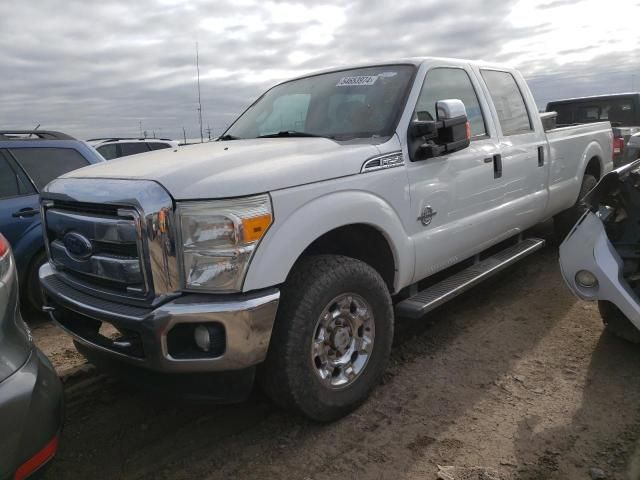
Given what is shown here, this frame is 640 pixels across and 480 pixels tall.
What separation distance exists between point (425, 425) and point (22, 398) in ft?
6.47

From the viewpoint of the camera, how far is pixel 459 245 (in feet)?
12.4

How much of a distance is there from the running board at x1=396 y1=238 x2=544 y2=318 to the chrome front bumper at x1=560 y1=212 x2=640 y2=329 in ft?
2.29

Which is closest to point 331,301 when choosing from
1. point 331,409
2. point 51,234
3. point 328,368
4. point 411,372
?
point 328,368

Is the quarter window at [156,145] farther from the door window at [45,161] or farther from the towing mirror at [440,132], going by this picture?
the towing mirror at [440,132]

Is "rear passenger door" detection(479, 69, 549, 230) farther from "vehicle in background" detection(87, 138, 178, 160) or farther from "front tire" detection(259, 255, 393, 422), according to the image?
"vehicle in background" detection(87, 138, 178, 160)

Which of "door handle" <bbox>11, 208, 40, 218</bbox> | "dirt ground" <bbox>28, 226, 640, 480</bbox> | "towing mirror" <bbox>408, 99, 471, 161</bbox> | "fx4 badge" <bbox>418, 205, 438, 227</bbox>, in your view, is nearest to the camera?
"dirt ground" <bbox>28, 226, 640, 480</bbox>

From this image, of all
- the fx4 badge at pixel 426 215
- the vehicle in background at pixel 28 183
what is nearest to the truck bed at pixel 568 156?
the fx4 badge at pixel 426 215

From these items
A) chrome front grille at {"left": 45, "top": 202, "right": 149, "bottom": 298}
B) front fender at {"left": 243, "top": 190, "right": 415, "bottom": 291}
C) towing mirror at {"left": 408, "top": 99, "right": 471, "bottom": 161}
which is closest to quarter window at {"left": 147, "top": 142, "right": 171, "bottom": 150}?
chrome front grille at {"left": 45, "top": 202, "right": 149, "bottom": 298}

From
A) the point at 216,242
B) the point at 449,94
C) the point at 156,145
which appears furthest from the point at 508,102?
the point at 156,145

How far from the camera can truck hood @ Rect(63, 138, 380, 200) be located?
242 cm

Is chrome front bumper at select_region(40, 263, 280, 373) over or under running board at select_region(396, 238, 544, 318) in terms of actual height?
over

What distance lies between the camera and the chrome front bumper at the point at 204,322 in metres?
2.33

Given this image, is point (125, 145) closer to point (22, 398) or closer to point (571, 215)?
point (571, 215)

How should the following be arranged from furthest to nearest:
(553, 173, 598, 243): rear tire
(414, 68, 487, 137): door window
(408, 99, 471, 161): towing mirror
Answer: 1. (553, 173, 598, 243): rear tire
2. (414, 68, 487, 137): door window
3. (408, 99, 471, 161): towing mirror
